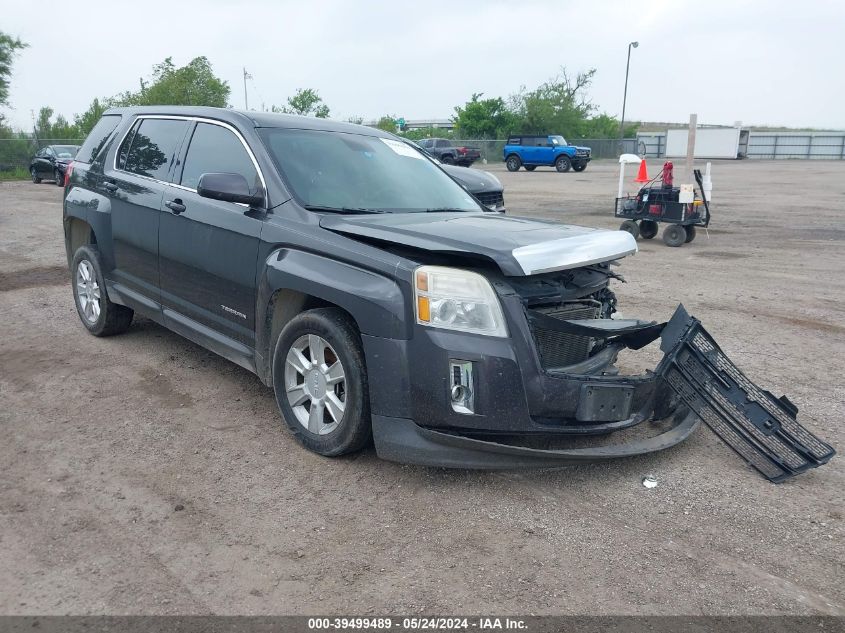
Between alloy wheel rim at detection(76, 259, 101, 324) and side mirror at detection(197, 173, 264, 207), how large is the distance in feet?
7.85

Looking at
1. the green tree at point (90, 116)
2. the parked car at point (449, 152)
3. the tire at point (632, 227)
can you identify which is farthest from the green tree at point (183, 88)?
the tire at point (632, 227)

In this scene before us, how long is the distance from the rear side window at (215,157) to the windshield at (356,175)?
0.60 ft

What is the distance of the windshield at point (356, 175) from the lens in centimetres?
441

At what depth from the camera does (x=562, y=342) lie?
377 centimetres

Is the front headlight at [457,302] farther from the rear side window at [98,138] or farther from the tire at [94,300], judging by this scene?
the rear side window at [98,138]

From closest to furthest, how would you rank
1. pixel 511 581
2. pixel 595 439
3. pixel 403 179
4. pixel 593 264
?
pixel 511 581 → pixel 593 264 → pixel 595 439 → pixel 403 179

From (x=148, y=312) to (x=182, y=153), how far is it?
1.21m

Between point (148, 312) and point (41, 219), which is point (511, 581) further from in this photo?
point (41, 219)

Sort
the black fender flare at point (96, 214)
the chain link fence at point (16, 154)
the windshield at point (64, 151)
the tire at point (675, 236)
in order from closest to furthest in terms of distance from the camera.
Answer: the black fender flare at point (96, 214), the tire at point (675, 236), the windshield at point (64, 151), the chain link fence at point (16, 154)

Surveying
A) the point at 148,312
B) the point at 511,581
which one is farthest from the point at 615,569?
the point at 148,312

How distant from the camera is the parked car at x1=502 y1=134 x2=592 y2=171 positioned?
125 feet

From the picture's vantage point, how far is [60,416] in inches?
180

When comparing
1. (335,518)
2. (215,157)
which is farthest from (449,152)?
(335,518)

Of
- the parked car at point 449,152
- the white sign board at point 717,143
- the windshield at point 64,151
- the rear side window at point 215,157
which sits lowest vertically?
the rear side window at point 215,157
